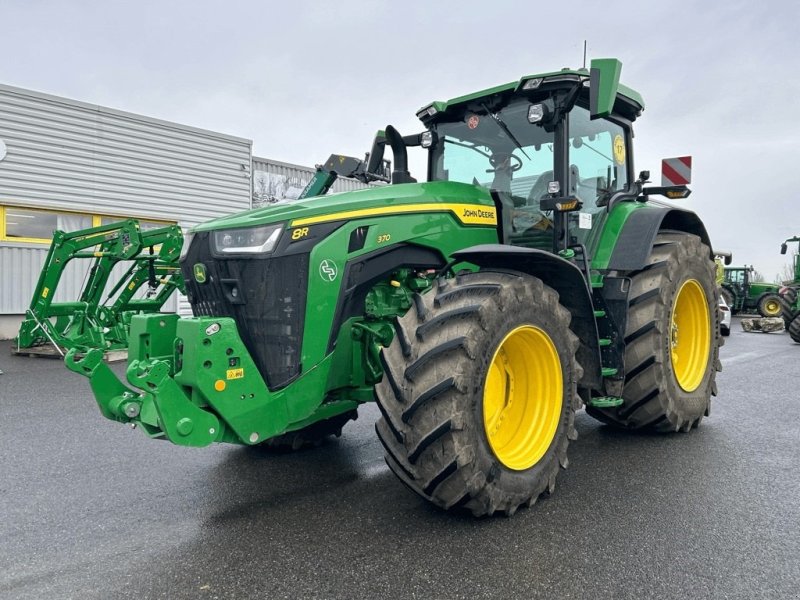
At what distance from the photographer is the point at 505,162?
4.28 meters

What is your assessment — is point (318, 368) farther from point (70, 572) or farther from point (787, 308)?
point (787, 308)

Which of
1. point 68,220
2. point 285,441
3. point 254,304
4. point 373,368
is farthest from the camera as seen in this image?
point 68,220

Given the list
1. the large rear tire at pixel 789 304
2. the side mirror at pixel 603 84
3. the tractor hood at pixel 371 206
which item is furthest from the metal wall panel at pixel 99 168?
the large rear tire at pixel 789 304

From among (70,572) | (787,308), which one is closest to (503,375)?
(70,572)

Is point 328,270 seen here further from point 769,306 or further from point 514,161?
point 769,306

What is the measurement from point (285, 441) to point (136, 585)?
1.78 metres

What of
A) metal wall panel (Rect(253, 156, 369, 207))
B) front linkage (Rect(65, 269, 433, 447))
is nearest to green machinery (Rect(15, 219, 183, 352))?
metal wall panel (Rect(253, 156, 369, 207))

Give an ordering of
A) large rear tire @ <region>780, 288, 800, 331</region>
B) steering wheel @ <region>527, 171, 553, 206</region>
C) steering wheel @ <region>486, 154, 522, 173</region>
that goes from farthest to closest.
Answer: large rear tire @ <region>780, 288, 800, 331</region> < steering wheel @ <region>486, 154, 522, 173</region> < steering wheel @ <region>527, 171, 553, 206</region>

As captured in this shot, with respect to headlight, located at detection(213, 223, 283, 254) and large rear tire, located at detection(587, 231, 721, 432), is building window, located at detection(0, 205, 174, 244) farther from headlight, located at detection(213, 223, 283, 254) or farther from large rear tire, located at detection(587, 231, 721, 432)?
large rear tire, located at detection(587, 231, 721, 432)

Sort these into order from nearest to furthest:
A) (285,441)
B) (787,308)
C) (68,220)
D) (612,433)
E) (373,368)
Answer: (373,368) → (285,441) → (612,433) → (68,220) → (787,308)

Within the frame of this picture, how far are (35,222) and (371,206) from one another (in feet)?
39.2

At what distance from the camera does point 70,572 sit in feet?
8.36

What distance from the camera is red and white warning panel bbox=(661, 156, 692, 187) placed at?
5.26 metres

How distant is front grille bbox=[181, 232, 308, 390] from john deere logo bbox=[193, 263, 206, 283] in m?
0.21
